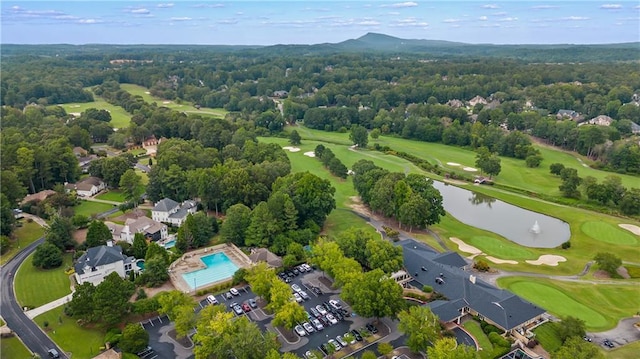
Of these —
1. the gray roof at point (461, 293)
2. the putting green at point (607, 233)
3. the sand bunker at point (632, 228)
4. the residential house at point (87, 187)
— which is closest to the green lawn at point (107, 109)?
the residential house at point (87, 187)

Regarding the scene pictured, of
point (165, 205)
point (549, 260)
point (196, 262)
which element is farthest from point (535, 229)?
point (165, 205)

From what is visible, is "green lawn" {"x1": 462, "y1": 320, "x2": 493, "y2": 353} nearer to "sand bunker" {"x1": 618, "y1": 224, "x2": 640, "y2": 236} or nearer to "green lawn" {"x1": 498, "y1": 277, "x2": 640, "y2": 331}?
"green lawn" {"x1": 498, "y1": 277, "x2": 640, "y2": 331}

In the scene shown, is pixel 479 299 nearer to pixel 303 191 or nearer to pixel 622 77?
pixel 303 191

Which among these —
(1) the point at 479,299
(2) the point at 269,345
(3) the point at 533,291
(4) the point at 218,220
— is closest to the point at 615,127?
(3) the point at 533,291

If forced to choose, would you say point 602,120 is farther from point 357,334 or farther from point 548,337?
point 357,334

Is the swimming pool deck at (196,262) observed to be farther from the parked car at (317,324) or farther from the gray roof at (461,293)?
the gray roof at (461,293)

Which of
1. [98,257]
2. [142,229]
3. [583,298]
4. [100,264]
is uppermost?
[98,257]

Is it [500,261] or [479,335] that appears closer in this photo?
[479,335]
